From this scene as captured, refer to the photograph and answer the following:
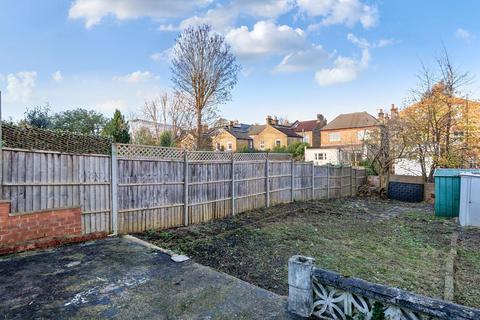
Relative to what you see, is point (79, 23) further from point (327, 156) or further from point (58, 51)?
point (327, 156)

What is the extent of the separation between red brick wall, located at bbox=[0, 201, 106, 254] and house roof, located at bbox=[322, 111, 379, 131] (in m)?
31.5

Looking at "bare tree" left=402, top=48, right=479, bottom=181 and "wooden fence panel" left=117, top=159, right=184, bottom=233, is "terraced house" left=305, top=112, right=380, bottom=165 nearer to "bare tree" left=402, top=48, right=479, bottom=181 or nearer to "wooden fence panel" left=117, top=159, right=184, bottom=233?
"bare tree" left=402, top=48, right=479, bottom=181

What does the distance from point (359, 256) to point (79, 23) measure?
A: 10.4 metres

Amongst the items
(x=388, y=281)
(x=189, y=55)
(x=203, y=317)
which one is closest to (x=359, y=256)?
(x=388, y=281)

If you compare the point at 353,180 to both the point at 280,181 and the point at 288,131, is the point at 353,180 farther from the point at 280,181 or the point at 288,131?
the point at 288,131

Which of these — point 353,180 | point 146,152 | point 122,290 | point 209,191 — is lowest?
point 122,290

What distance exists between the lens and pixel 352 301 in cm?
252

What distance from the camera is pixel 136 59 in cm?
1376

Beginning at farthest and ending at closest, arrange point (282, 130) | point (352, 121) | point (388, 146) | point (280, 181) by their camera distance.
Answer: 1. point (282, 130)
2. point (352, 121)
3. point (388, 146)
4. point (280, 181)

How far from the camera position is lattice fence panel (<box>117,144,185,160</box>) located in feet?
20.6

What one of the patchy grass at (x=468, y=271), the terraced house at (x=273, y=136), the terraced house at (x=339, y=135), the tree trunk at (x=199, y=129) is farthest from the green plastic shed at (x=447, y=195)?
the terraced house at (x=273, y=136)

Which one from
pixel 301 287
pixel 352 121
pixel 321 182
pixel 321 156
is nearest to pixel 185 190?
pixel 301 287

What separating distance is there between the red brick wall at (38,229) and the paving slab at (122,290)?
0.93ft

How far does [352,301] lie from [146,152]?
18.2 ft
